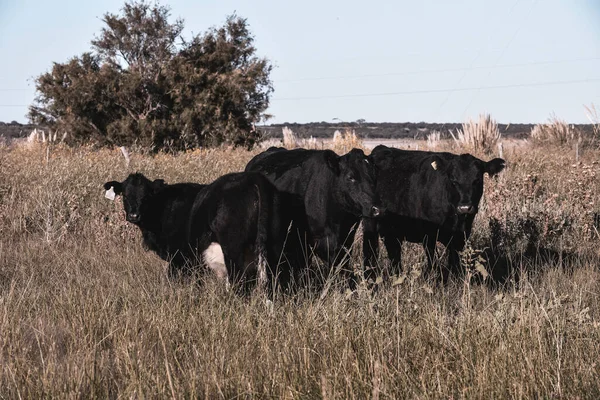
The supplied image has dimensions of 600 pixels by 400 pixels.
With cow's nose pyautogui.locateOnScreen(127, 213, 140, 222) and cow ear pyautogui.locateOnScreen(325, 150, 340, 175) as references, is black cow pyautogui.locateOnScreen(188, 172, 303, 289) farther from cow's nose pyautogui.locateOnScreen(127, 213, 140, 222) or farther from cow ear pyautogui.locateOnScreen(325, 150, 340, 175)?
cow's nose pyautogui.locateOnScreen(127, 213, 140, 222)

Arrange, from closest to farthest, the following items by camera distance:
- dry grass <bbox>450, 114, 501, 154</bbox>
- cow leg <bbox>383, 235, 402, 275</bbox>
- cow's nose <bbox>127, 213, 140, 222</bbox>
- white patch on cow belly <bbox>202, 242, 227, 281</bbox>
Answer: white patch on cow belly <bbox>202, 242, 227, 281</bbox>
cow's nose <bbox>127, 213, 140, 222</bbox>
cow leg <bbox>383, 235, 402, 275</bbox>
dry grass <bbox>450, 114, 501, 154</bbox>

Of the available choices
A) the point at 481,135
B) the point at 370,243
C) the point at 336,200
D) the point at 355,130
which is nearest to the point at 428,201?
the point at 370,243

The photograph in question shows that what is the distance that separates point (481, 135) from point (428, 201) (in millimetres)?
15648

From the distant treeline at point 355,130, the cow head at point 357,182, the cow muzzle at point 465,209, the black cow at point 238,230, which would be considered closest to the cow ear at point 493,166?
the cow muzzle at point 465,209

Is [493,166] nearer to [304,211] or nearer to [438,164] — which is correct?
[438,164]

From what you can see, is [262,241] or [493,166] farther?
[493,166]

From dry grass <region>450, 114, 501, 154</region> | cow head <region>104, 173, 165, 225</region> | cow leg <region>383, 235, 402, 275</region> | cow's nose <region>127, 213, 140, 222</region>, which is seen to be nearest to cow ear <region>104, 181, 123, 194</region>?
cow head <region>104, 173, 165, 225</region>

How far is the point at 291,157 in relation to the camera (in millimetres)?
9664

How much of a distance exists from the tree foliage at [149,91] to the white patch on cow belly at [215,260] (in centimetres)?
2385

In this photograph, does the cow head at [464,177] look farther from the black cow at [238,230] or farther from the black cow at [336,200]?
the black cow at [238,230]

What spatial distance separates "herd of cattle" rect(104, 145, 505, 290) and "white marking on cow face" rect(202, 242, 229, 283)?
1 centimetres

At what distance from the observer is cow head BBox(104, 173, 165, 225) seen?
9.07 metres

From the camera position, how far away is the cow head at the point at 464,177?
8797mm

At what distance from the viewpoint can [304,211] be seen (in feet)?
27.6
